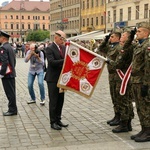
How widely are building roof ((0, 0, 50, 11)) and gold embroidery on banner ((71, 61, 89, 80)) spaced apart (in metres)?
142

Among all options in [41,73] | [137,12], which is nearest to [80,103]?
[41,73]

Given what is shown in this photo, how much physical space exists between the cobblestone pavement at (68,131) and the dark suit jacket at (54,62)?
104cm

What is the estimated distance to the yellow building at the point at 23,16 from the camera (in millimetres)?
146250

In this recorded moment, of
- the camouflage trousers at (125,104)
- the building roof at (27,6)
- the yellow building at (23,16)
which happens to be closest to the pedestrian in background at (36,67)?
the camouflage trousers at (125,104)

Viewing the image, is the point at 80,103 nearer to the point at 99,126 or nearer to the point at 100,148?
the point at 99,126

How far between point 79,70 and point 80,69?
3 centimetres

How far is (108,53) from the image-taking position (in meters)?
7.14

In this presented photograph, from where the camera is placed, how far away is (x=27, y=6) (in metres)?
151

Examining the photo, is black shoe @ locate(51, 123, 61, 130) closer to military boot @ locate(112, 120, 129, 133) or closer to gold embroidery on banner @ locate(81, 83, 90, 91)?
gold embroidery on banner @ locate(81, 83, 90, 91)

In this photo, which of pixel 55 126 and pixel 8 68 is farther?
pixel 8 68

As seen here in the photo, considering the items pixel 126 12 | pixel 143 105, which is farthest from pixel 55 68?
pixel 126 12

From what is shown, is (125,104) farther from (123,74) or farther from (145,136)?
(145,136)

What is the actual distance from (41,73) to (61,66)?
3068 mm

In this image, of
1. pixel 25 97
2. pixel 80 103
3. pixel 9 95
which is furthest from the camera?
pixel 25 97
